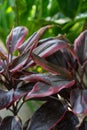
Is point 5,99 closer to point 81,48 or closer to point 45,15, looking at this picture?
point 81,48

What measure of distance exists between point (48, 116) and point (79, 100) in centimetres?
7

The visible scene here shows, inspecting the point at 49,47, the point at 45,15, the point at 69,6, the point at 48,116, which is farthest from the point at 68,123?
the point at 45,15

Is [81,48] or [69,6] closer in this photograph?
[81,48]

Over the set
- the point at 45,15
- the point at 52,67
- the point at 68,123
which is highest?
the point at 52,67

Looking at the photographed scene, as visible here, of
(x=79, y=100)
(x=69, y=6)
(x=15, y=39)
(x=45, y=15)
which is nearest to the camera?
(x=79, y=100)

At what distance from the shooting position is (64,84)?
1.99ft

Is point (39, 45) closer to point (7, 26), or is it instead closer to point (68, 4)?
point (68, 4)

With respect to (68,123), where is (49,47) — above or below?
above

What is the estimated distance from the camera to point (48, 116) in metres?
0.62

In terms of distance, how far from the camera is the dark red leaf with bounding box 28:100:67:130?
60 centimetres

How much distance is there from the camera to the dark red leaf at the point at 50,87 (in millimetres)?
589

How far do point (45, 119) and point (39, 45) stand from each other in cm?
16

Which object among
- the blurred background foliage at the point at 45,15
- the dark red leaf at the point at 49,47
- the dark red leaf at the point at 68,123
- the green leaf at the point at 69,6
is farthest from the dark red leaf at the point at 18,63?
the green leaf at the point at 69,6

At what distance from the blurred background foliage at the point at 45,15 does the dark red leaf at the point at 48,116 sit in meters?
0.75
